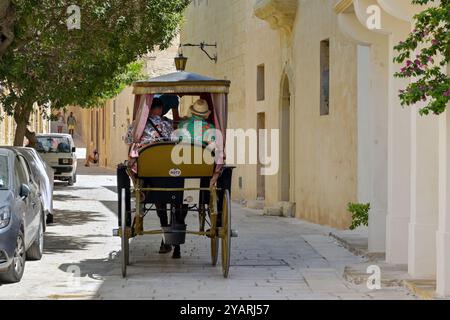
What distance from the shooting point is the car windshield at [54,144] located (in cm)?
3613

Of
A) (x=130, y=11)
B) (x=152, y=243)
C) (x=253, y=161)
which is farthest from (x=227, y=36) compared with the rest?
(x=152, y=243)

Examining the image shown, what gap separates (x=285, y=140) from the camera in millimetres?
23922

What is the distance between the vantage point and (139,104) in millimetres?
12086

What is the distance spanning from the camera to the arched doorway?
23.8 metres

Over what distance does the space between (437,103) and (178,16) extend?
1190cm

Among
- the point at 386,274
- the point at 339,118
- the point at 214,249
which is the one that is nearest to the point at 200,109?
the point at 214,249

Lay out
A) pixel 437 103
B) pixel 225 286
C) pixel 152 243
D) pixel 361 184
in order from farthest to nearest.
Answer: pixel 361 184 → pixel 152 243 → pixel 225 286 → pixel 437 103

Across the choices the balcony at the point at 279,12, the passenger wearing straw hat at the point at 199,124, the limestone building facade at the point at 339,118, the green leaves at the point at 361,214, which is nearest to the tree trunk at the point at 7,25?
the passenger wearing straw hat at the point at 199,124

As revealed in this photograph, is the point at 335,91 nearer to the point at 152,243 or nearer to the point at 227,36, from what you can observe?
the point at 152,243

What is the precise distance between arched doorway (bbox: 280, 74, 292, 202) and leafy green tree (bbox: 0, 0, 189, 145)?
14.4 feet

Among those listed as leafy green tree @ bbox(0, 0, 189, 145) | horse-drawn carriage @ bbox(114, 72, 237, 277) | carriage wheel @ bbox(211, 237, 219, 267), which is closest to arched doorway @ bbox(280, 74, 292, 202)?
leafy green tree @ bbox(0, 0, 189, 145)

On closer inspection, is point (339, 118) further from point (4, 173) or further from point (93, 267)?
point (4, 173)

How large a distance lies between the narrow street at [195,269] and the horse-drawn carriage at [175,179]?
47 cm

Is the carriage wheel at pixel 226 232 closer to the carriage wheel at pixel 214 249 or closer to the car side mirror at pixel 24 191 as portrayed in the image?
the carriage wheel at pixel 214 249
